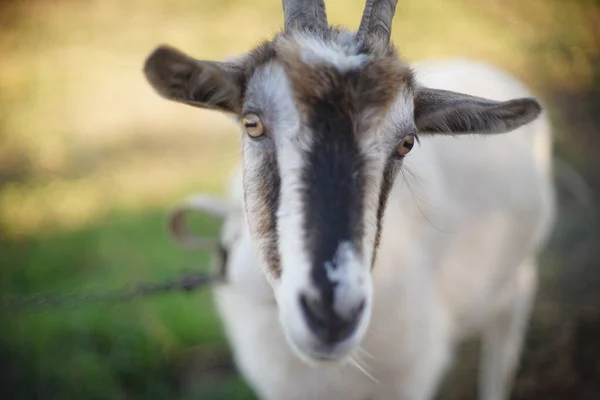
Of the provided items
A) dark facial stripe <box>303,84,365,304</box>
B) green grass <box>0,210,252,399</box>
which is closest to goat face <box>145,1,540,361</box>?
dark facial stripe <box>303,84,365,304</box>

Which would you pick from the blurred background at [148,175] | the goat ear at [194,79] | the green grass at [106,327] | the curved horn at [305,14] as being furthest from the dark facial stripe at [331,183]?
the green grass at [106,327]

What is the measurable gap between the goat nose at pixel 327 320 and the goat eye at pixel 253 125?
58cm

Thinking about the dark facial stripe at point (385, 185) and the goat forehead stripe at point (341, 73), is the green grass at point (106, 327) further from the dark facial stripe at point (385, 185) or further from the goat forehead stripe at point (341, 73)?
the goat forehead stripe at point (341, 73)

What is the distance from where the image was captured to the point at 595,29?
757cm

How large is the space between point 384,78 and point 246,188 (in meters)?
0.58

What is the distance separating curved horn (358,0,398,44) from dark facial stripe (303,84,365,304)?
1.30 ft

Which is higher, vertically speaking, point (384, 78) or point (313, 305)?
point (384, 78)

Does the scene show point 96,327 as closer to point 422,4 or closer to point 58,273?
point 58,273

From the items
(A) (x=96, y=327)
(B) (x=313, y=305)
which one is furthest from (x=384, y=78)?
(A) (x=96, y=327)

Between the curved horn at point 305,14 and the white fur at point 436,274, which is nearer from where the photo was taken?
the curved horn at point 305,14

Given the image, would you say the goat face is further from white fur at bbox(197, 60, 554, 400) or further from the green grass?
the green grass

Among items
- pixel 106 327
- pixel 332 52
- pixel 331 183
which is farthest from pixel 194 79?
pixel 106 327

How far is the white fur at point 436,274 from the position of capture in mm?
2893

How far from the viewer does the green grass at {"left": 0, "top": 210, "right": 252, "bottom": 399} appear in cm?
446
